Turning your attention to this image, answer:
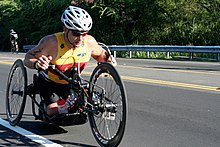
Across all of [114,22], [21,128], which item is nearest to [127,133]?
[21,128]

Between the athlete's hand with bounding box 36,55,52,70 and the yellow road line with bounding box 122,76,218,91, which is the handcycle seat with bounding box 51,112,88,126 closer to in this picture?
the athlete's hand with bounding box 36,55,52,70

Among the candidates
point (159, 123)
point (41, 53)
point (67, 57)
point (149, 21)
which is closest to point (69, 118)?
point (67, 57)

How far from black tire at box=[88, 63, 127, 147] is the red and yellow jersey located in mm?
477

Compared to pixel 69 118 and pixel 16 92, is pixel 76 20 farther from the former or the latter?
pixel 16 92

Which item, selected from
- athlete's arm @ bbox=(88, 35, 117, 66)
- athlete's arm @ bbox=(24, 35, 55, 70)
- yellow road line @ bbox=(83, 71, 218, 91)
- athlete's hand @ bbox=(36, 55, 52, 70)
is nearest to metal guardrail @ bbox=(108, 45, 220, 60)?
yellow road line @ bbox=(83, 71, 218, 91)

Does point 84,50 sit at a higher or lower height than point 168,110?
higher

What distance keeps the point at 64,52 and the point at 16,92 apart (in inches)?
49.2

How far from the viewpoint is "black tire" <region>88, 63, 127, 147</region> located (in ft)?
16.0

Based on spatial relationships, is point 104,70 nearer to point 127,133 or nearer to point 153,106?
point 127,133

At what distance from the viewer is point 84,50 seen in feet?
18.6

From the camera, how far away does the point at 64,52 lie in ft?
18.3

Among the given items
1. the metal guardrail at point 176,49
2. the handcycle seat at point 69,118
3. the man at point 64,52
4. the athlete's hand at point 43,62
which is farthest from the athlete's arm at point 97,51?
the metal guardrail at point 176,49

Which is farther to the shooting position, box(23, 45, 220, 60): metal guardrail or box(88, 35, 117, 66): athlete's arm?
box(23, 45, 220, 60): metal guardrail

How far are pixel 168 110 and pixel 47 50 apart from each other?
9.63 feet
